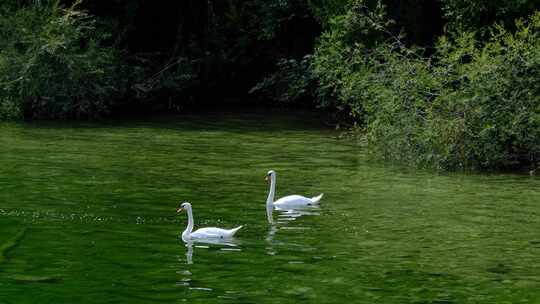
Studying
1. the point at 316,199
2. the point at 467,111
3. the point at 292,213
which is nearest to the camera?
the point at 292,213

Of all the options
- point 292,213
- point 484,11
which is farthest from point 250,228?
point 484,11

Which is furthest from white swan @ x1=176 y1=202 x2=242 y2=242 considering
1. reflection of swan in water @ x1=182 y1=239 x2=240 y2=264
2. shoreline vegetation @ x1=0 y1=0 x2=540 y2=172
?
shoreline vegetation @ x1=0 y1=0 x2=540 y2=172

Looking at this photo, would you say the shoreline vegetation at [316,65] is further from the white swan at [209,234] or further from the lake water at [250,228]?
the white swan at [209,234]

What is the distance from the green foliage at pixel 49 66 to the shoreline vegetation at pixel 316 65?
0.20 feet

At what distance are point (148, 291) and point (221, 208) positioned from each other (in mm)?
7438

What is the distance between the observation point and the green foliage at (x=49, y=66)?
39.6 metres

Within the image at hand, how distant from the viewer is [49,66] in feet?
131

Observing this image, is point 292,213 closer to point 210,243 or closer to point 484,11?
point 210,243

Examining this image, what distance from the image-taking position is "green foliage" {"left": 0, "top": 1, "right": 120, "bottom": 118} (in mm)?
39625

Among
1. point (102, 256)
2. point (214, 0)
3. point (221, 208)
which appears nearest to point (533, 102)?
point (221, 208)

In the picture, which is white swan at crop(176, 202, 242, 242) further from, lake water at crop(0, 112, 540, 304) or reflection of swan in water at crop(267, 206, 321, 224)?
reflection of swan in water at crop(267, 206, 321, 224)

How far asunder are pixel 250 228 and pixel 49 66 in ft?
68.7

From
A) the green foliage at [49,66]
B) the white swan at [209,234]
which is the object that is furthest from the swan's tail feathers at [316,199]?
the green foliage at [49,66]

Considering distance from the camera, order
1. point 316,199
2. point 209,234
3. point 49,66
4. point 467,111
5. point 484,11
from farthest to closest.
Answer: point 49,66, point 484,11, point 467,111, point 316,199, point 209,234
